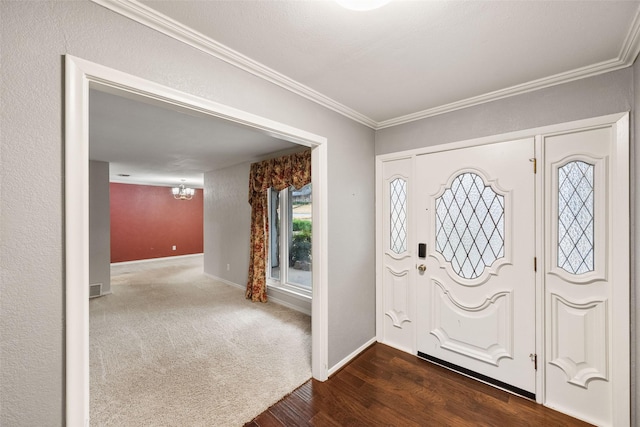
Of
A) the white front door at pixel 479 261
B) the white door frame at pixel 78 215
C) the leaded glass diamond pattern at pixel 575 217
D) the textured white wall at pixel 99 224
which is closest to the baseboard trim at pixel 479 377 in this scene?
the white front door at pixel 479 261

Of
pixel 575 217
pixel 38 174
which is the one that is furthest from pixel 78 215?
pixel 575 217

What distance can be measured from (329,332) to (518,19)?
237cm

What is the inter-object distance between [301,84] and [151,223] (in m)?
7.47

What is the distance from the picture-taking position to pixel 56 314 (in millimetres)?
1000

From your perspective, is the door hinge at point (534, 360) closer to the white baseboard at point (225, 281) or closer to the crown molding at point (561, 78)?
the crown molding at point (561, 78)

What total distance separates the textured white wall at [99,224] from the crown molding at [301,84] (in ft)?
14.3

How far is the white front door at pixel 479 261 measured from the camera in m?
1.96

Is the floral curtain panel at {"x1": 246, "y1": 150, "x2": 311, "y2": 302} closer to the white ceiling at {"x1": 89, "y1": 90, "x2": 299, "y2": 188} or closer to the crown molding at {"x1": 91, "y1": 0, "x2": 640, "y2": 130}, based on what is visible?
the white ceiling at {"x1": 89, "y1": 90, "x2": 299, "y2": 188}

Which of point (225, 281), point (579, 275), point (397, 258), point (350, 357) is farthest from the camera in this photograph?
point (225, 281)

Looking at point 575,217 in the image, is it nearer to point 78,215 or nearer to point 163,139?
point 78,215

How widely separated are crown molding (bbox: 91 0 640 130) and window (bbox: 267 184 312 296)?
196 centimetres

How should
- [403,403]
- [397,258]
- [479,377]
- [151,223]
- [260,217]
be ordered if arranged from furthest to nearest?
1. [151,223]
2. [260,217]
3. [397,258]
4. [479,377]
5. [403,403]

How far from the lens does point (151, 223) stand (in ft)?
24.6

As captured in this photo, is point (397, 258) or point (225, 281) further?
point (225, 281)
